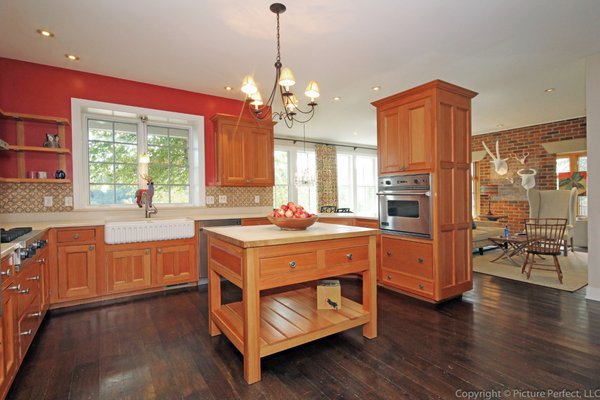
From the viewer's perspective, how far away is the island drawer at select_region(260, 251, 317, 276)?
6.21ft

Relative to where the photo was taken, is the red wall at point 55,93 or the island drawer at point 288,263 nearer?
the island drawer at point 288,263

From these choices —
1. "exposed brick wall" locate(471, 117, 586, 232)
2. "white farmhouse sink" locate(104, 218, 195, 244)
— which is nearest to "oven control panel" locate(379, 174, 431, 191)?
"white farmhouse sink" locate(104, 218, 195, 244)

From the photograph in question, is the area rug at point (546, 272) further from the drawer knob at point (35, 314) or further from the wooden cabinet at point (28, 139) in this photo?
the wooden cabinet at point (28, 139)

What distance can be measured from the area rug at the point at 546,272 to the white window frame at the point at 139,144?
435 cm

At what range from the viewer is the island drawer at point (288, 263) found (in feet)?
6.21

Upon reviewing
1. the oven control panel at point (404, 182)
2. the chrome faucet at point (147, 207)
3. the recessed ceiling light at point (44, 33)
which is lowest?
the chrome faucet at point (147, 207)

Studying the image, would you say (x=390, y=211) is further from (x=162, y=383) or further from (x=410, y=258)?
(x=162, y=383)

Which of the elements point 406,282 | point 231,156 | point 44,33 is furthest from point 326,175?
point 44,33

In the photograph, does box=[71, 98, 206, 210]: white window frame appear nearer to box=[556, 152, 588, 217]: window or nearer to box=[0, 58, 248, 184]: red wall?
box=[0, 58, 248, 184]: red wall

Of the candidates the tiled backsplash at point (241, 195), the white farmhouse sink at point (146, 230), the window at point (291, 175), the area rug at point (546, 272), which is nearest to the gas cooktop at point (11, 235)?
the white farmhouse sink at point (146, 230)

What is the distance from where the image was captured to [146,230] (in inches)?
136

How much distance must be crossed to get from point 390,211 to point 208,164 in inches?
105

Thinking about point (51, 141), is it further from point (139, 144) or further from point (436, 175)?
point (436, 175)

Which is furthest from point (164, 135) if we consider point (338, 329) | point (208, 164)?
point (338, 329)
